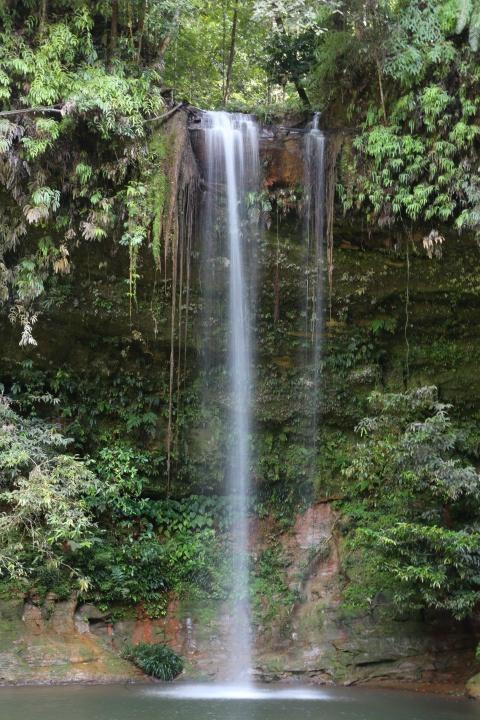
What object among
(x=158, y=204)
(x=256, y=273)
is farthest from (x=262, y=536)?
(x=158, y=204)

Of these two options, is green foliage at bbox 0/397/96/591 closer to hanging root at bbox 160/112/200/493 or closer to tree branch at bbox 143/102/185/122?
hanging root at bbox 160/112/200/493

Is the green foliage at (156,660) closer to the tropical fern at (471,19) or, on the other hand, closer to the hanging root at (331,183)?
the hanging root at (331,183)

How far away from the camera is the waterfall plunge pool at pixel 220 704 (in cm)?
738

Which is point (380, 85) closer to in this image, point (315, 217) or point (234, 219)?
point (315, 217)

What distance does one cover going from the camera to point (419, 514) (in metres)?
9.62

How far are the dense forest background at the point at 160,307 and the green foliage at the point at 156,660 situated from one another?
0.74m

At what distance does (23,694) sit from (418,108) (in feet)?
30.0

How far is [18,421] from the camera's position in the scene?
10688mm

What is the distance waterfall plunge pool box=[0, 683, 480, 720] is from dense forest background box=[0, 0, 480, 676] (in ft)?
4.15

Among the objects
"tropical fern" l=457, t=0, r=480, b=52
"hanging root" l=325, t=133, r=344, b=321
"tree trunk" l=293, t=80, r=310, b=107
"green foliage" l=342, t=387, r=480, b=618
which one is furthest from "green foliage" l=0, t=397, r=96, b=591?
"tropical fern" l=457, t=0, r=480, b=52

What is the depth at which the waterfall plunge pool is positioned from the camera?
7.38 metres

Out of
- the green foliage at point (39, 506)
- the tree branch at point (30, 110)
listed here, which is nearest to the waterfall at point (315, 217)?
the tree branch at point (30, 110)

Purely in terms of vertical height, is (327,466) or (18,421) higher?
(18,421)

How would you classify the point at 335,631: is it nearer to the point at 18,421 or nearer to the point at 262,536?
the point at 262,536
